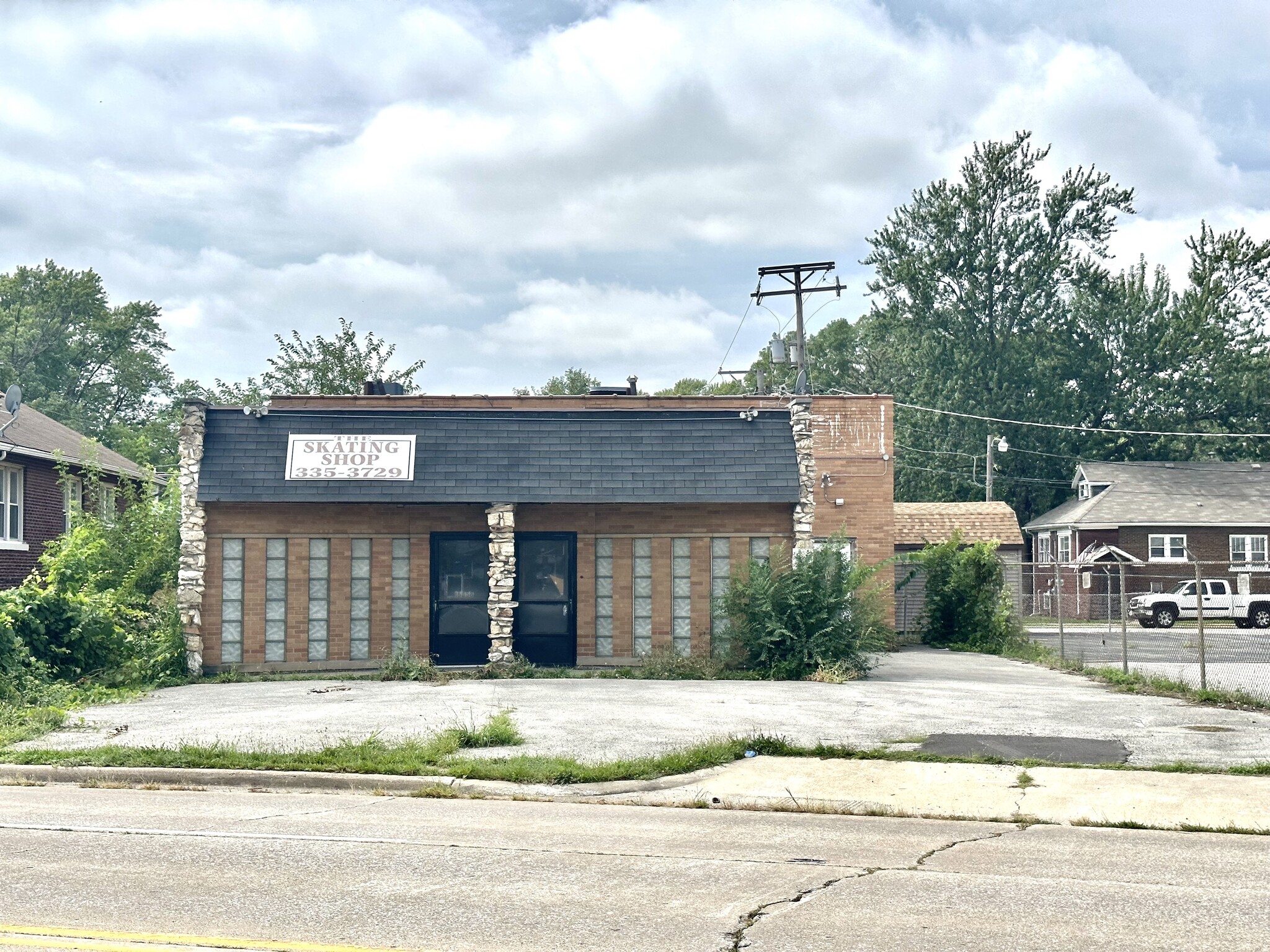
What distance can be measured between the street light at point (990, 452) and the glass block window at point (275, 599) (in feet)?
113

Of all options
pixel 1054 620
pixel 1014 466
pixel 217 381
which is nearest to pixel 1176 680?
pixel 1054 620

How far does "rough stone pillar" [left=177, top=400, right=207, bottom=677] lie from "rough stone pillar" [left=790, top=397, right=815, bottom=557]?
1059cm

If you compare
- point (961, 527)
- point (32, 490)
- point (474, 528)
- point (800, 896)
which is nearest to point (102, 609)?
point (474, 528)

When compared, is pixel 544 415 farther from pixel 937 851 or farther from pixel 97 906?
pixel 97 906

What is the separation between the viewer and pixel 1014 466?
61.9 metres

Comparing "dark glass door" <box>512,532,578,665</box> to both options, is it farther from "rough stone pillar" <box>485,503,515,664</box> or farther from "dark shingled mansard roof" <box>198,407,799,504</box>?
"dark shingled mansard roof" <box>198,407,799,504</box>

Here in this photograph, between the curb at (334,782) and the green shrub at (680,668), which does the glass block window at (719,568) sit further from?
the curb at (334,782)

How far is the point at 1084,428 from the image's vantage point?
2383 inches

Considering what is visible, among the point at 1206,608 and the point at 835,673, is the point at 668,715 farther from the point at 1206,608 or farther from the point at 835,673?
the point at 1206,608

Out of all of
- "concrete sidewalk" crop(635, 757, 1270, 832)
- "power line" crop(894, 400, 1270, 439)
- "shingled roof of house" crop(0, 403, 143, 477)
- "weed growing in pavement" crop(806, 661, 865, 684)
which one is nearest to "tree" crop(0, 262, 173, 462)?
"shingled roof of house" crop(0, 403, 143, 477)

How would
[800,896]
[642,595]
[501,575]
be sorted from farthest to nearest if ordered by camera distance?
[642,595]
[501,575]
[800,896]

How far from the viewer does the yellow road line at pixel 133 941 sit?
596 centimetres

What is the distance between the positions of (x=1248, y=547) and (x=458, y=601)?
38480 mm

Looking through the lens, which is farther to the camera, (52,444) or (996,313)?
(996,313)
